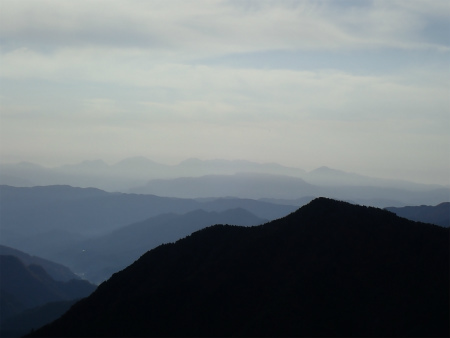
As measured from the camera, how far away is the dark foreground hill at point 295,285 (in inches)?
1216

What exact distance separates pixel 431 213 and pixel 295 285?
430 ft

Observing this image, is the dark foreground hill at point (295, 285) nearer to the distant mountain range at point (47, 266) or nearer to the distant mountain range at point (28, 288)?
the distant mountain range at point (28, 288)

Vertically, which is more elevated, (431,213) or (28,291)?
(431,213)

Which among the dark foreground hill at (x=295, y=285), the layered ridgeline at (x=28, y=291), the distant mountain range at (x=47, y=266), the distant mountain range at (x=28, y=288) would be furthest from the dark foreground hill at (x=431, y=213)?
the distant mountain range at (x=47, y=266)

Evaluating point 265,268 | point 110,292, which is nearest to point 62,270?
point 110,292

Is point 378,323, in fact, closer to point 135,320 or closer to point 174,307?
point 174,307

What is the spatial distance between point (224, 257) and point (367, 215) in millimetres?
11378

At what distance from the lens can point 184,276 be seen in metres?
41.4

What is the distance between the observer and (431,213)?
153375 mm

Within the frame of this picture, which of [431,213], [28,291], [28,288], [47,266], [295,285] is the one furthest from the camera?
[47,266]

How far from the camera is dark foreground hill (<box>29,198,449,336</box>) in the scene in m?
30.9

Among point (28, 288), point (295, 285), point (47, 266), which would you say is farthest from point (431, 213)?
point (295, 285)

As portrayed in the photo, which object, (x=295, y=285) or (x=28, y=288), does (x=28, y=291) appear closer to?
(x=28, y=288)

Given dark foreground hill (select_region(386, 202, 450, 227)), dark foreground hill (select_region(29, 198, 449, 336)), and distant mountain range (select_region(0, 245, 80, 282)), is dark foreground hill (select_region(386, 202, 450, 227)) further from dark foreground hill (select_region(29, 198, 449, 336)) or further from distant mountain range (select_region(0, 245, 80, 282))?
distant mountain range (select_region(0, 245, 80, 282))
